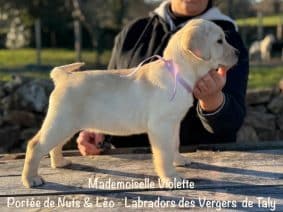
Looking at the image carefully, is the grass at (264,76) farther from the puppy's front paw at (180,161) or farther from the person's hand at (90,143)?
the puppy's front paw at (180,161)

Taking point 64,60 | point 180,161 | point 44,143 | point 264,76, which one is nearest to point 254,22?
point 64,60

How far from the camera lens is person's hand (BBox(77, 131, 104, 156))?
119 inches

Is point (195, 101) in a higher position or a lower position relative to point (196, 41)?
lower

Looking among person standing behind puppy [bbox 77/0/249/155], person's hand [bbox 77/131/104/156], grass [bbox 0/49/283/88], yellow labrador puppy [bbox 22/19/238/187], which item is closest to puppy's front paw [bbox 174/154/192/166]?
yellow labrador puppy [bbox 22/19/238/187]

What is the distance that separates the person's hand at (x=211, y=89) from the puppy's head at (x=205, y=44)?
88mm

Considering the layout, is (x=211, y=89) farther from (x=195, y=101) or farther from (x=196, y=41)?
(x=195, y=101)

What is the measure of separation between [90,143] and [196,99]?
555mm

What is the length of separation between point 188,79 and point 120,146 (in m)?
1.17

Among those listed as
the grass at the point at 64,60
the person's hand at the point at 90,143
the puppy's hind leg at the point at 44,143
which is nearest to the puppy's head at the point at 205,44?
the puppy's hind leg at the point at 44,143

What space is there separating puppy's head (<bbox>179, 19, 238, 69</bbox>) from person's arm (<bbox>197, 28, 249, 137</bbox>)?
0.44 m

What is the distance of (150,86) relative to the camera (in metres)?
2.23

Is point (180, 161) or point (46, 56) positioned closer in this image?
point (180, 161)

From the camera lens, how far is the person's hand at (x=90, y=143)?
119 inches

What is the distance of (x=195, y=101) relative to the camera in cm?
309
